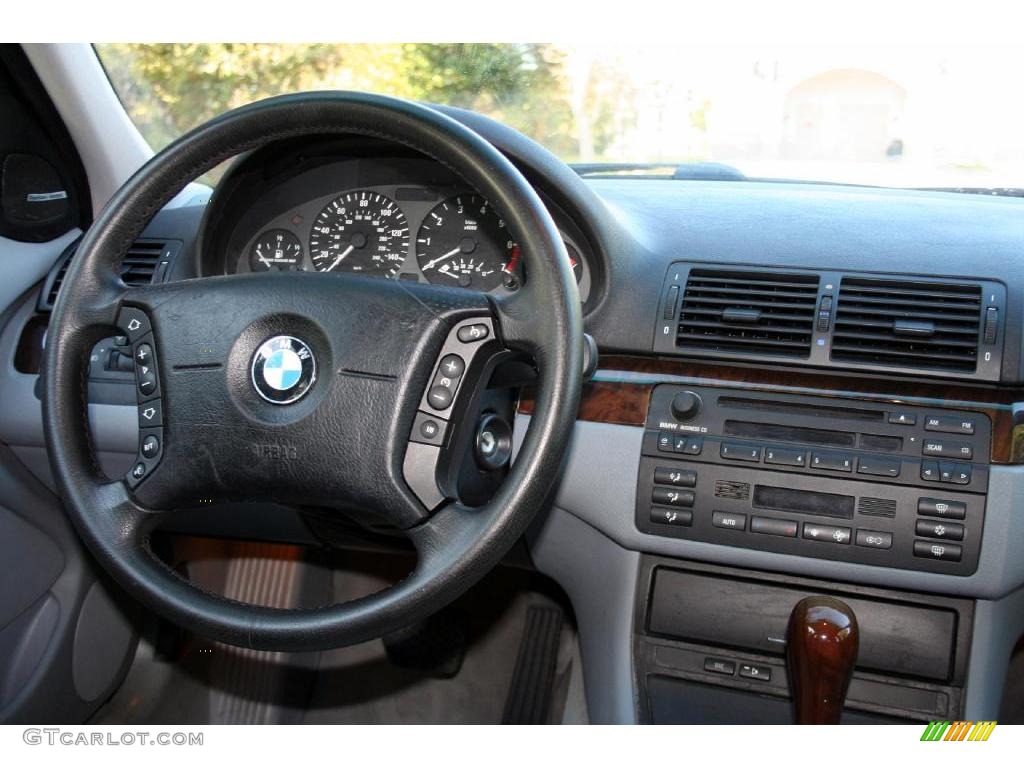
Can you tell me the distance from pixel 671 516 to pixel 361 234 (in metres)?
0.81

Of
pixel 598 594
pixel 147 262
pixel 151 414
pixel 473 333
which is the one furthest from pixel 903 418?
pixel 147 262

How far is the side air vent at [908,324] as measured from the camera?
5.56 feet

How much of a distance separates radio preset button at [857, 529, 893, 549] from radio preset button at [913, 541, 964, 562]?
4 cm

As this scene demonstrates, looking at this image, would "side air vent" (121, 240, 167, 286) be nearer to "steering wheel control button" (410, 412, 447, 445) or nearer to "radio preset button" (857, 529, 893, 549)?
"steering wheel control button" (410, 412, 447, 445)

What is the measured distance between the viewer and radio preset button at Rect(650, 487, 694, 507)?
5.92ft

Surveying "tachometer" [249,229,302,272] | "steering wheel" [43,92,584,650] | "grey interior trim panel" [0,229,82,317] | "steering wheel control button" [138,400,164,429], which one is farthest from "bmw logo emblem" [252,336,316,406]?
"grey interior trim panel" [0,229,82,317]

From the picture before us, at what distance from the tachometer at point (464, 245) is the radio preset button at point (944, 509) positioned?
851mm

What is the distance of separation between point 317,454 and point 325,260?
74 centimetres

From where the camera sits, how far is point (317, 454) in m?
1.36

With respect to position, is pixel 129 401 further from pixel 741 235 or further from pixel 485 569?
pixel 741 235

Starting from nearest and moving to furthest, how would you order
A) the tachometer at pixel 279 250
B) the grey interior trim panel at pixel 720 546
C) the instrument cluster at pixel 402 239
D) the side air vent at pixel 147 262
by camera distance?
the grey interior trim panel at pixel 720 546
the instrument cluster at pixel 402 239
the tachometer at pixel 279 250
the side air vent at pixel 147 262

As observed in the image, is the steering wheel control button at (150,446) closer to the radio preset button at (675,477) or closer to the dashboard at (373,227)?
the dashboard at (373,227)

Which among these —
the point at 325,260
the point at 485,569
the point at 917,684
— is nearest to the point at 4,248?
the point at 325,260
